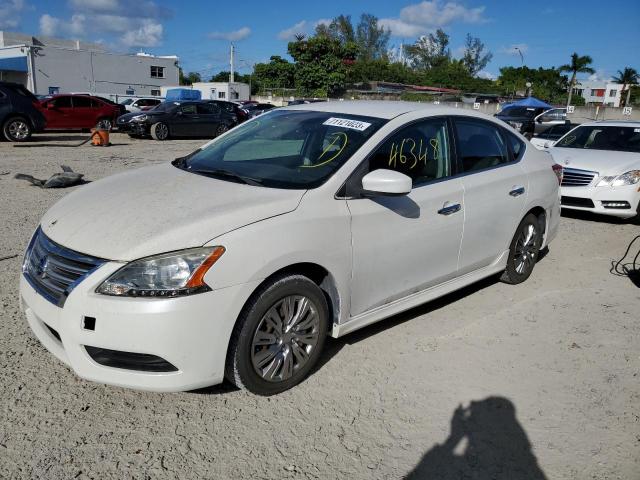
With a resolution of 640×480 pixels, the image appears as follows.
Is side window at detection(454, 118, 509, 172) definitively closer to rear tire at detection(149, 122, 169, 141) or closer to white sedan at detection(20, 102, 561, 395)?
white sedan at detection(20, 102, 561, 395)

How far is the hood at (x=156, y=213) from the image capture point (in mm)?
2783

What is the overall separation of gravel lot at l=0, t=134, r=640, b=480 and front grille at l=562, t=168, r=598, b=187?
4.22 meters

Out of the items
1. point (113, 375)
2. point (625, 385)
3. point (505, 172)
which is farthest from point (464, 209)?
point (113, 375)

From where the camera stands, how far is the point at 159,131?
19.8m

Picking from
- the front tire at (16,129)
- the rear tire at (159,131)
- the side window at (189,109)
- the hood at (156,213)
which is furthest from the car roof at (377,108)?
the side window at (189,109)

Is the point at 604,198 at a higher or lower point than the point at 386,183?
lower

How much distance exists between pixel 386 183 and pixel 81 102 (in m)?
20.5

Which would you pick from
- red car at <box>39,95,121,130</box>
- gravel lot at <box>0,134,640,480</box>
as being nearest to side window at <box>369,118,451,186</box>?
gravel lot at <box>0,134,640,480</box>

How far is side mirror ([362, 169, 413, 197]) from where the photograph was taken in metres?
3.30

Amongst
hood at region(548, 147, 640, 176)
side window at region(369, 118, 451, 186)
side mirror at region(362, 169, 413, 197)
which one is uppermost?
side window at region(369, 118, 451, 186)

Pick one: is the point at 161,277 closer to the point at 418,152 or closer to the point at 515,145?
the point at 418,152

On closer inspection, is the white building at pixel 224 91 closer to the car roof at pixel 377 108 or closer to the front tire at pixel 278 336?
the car roof at pixel 377 108

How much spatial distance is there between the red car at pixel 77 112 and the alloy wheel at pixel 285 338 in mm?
18955

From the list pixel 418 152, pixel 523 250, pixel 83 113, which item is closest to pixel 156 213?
pixel 418 152
